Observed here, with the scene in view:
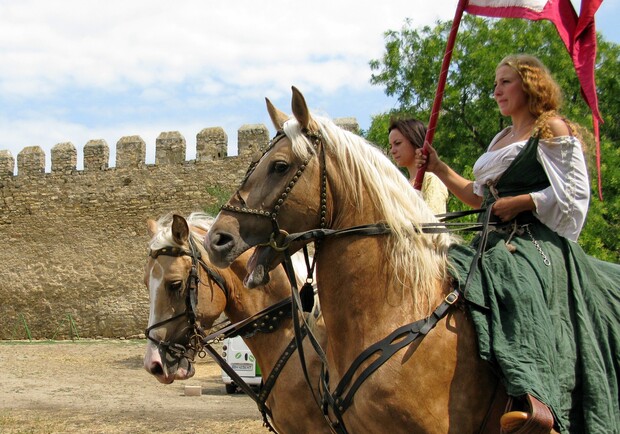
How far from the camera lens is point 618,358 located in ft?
10.7

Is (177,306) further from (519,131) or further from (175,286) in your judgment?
(519,131)

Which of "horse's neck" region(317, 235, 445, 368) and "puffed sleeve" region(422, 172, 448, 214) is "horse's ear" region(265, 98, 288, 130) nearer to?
"horse's neck" region(317, 235, 445, 368)

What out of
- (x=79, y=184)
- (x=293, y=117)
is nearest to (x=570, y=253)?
(x=293, y=117)

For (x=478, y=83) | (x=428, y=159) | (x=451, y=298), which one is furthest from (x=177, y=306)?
(x=478, y=83)

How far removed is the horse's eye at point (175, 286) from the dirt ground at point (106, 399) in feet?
15.1

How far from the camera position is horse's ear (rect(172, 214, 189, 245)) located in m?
5.28

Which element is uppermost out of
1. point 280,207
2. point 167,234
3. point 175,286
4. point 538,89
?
point 538,89

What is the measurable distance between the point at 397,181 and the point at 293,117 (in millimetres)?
524

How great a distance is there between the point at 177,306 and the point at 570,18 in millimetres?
2980

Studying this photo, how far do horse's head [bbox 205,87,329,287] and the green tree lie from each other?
11.3 metres

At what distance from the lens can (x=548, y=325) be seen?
3.08 metres

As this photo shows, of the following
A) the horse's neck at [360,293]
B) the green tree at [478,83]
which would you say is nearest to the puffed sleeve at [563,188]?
the horse's neck at [360,293]

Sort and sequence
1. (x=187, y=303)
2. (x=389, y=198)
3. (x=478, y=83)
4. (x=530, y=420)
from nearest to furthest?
(x=530, y=420) → (x=389, y=198) → (x=187, y=303) → (x=478, y=83)

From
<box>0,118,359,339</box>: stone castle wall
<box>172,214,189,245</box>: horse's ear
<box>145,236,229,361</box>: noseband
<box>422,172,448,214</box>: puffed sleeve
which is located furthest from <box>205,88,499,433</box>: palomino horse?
<box>0,118,359,339</box>: stone castle wall
